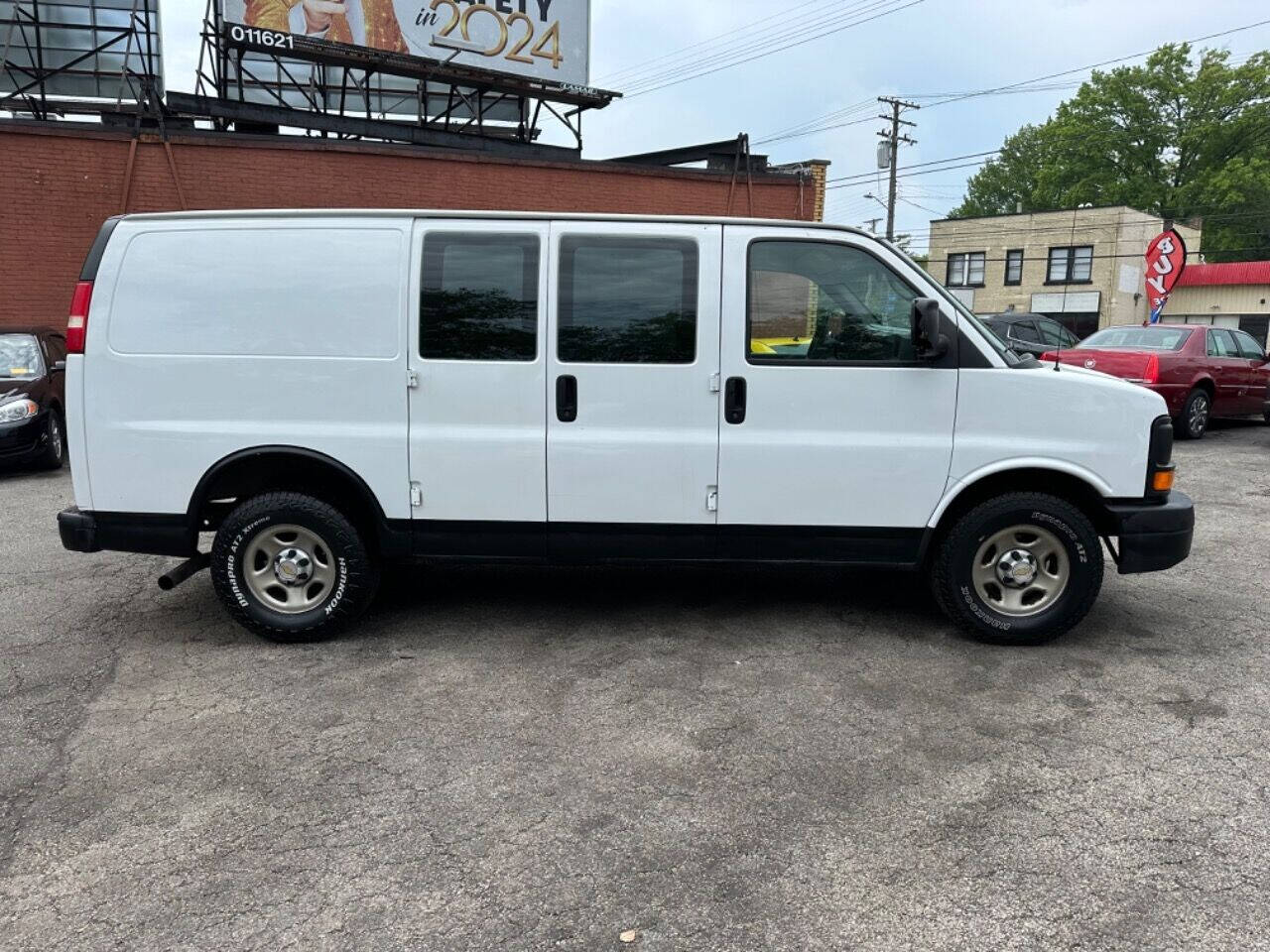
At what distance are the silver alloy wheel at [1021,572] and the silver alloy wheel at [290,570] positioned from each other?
10.7 feet

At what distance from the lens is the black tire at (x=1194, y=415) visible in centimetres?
1208

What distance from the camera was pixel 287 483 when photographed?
4.56m

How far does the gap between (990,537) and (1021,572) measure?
26cm

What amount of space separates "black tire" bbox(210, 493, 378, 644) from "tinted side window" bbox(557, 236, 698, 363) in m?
1.43

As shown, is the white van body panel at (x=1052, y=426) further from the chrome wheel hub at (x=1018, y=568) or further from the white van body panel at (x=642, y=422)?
the white van body panel at (x=642, y=422)

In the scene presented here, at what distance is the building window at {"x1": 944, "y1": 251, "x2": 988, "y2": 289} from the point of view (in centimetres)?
4209

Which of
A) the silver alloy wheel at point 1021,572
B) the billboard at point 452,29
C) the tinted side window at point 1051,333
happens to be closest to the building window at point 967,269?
the tinted side window at point 1051,333

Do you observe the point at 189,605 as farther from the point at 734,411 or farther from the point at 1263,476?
the point at 1263,476

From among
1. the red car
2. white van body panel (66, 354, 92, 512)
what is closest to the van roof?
Result: white van body panel (66, 354, 92, 512)

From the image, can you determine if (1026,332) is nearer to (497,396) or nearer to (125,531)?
(497,396)

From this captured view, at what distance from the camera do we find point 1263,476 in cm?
959

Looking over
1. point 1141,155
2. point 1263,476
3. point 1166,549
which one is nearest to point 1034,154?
point 1141,155

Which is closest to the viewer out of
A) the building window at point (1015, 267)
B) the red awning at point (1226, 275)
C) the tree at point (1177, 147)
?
the red awning at point (1226, 275)

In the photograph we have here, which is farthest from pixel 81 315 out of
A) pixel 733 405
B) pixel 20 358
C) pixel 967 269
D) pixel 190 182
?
pixel 967 269
